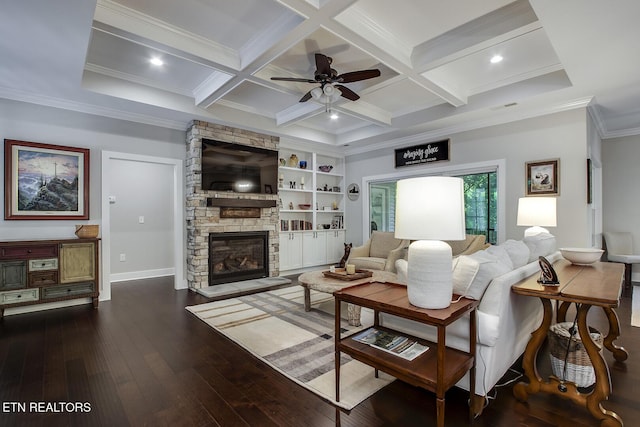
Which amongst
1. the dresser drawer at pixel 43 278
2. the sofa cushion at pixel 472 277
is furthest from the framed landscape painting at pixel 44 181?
the sofa cushion at pixel 472 277

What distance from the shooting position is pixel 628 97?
3.99m

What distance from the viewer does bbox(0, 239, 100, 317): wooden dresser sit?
3.47 m

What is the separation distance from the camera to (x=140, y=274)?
19.4 ft

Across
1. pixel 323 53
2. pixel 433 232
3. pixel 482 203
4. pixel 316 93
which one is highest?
pixel 323 53

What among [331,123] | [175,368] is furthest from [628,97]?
[175,368]

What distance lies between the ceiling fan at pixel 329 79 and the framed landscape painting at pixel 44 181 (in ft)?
10.2

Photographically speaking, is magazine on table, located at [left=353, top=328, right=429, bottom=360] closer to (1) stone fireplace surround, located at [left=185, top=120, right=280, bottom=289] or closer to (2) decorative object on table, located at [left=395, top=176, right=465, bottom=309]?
(2) decorative object on table, located at [left=395, top=176, right=465, bottom=309]

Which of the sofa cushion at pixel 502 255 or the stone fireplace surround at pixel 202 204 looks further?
the stone fireplace surround at pixel 202 204

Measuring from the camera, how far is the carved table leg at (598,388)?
5.56 ft

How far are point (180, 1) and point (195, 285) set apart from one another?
3.78m

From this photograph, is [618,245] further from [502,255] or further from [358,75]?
[358,75]

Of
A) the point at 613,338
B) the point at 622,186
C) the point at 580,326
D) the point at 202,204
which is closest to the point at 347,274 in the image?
the point at 580,326

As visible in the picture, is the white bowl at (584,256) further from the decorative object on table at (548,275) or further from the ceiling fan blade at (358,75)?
the ceiling fan blade at (358,75)

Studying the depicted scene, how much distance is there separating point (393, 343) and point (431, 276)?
584 mm
